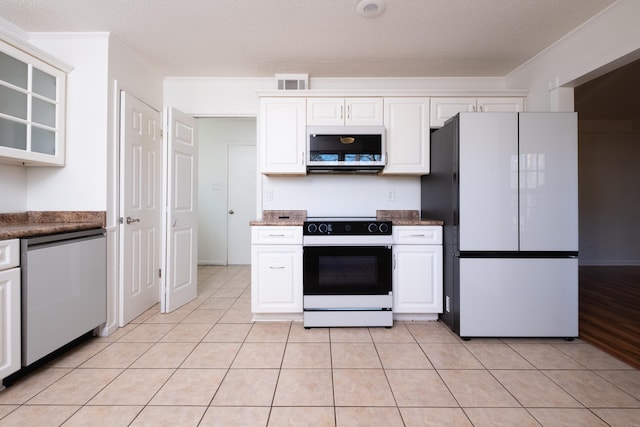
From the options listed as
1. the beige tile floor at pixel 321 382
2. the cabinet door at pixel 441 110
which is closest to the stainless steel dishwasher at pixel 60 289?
the beige tile floor at pixel 321 382

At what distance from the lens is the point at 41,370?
1.91m

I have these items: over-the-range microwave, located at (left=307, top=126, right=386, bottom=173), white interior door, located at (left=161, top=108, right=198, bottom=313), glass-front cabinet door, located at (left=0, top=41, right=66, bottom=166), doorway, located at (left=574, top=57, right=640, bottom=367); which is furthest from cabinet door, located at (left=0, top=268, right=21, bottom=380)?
doorway, located at (left=574, top=57, right=640, bottom=367)

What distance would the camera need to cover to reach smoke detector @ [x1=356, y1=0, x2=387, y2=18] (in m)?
2.08

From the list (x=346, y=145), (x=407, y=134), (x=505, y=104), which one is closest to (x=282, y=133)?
(x=346, y=145)

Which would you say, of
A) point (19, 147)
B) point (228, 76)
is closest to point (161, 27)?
point (228, 76)

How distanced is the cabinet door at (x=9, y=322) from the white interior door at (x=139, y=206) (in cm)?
86

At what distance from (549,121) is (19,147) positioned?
384 centimetres

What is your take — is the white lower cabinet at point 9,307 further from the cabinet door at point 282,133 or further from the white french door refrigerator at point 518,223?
the white french door refrigerator at point 518,223

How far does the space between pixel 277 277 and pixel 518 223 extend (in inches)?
78.5

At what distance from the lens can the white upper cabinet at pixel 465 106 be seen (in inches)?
114

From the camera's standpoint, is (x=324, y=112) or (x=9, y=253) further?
(x=324, y=112)

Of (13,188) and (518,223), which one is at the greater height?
(13,188)

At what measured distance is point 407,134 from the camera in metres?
2.91

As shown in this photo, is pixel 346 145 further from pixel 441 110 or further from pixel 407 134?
pixel 441 110
